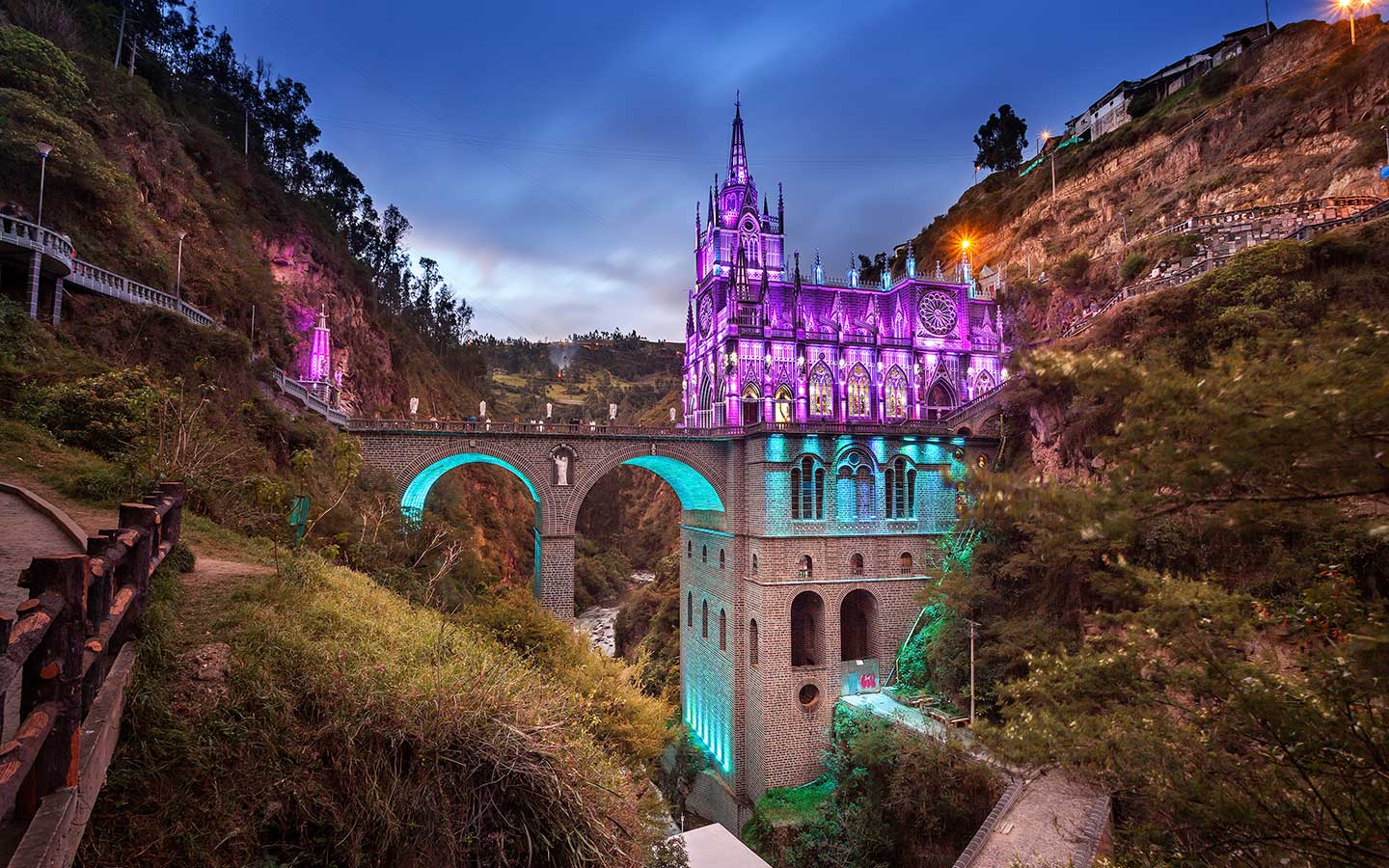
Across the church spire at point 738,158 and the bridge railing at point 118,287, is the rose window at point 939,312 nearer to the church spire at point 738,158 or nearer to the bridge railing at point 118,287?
the church spire at point 738,158

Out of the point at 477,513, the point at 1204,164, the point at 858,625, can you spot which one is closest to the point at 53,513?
the point at 858,625

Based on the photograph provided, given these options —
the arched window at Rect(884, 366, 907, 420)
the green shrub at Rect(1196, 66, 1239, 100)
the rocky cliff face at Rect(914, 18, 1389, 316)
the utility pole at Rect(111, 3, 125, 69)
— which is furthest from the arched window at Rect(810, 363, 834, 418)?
the utility pole at Rect(111, 3, 125, 69)

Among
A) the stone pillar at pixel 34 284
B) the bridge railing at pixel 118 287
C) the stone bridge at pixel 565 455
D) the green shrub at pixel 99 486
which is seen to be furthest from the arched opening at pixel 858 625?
the stone pillar at pixel 34 284

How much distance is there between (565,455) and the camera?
Answer: 77.8ft

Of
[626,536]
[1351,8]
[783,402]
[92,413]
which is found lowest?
[626,536]

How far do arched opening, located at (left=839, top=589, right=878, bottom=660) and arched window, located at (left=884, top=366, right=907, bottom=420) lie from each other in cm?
960

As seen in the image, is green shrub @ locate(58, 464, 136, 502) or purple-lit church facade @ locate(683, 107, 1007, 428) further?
purple-lit church facade @ locate(683, 107, 1007, 428)

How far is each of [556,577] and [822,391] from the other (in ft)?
50.5

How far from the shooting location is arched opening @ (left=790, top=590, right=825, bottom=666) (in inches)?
1006

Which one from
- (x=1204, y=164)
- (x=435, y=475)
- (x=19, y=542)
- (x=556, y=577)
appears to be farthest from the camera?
(x=1204, y=164)

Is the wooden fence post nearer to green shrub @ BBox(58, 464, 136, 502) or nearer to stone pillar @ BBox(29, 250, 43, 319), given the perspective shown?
green shrub @ BBox(58, 464, 136, 502)

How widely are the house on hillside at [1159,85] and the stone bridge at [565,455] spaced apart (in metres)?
35.5

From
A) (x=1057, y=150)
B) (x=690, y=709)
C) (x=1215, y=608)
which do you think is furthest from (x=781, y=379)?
(x=1057, y=150)

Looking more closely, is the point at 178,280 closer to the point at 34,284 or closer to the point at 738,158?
the point at 34,284
